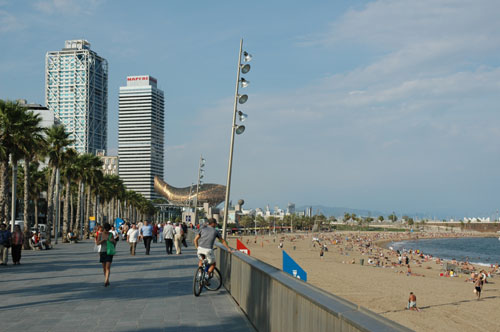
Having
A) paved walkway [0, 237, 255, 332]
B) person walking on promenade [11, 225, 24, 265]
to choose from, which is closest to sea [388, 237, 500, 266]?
person walking on promenade [11, 225, 24, 265]

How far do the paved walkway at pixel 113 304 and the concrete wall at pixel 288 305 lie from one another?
42 cm

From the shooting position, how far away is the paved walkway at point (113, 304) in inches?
297

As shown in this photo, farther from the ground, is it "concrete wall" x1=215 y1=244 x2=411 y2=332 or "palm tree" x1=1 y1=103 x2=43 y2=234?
"palm tree" x1=1 y1=103 x2=43 y2=234

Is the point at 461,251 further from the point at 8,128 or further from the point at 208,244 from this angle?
the point at 208,244

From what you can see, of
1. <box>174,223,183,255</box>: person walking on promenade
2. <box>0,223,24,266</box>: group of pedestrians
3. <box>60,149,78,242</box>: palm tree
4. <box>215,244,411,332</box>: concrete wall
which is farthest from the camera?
<box>60,149,78,242</box>: palm tree

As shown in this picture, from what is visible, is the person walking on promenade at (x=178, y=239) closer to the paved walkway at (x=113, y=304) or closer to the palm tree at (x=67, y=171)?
the paved walkway at (x=113, y=304)

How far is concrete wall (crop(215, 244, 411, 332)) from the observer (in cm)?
350

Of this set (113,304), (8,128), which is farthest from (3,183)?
(113,304)

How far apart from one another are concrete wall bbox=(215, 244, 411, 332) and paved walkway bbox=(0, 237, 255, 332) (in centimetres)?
42

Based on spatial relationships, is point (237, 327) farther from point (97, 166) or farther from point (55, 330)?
point (97, 166)

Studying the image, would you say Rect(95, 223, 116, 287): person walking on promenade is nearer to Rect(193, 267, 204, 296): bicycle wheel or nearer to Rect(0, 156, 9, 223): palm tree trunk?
Rect(193, 267, 204, 296): bicycle wheel

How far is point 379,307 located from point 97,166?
125ft

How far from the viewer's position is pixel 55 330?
23.4 ft

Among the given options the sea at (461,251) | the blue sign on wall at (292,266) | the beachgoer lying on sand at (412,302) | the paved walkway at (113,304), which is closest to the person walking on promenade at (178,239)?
the paved walkway at (113,304)
